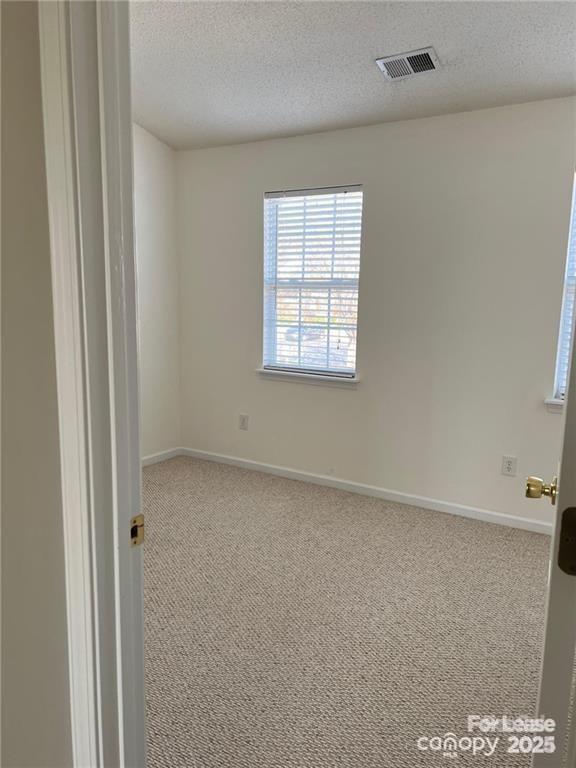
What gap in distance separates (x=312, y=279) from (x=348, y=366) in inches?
26.2

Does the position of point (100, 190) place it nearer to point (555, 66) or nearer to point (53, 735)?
point (53, 735)

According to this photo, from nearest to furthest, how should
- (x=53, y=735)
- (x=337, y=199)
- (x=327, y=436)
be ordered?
(x=53, y=735), (x=337, y=199), (x=327, y=436)

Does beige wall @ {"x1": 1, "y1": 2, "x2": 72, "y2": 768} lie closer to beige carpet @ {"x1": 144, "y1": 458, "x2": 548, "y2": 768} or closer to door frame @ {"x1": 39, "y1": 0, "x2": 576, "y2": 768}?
door frame @ {"x1": 39, "y1": 0, "x2": 576, "y2": 768}

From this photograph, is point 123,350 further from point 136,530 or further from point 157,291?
point 157,291

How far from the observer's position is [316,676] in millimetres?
1692

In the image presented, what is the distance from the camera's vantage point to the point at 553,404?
2.68 m

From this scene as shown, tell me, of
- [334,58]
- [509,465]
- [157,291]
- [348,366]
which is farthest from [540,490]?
[157,291]

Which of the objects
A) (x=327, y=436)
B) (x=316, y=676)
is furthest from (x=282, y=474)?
(x=316, y=676)

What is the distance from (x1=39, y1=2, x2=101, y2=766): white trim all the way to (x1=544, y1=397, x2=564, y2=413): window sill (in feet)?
8.66

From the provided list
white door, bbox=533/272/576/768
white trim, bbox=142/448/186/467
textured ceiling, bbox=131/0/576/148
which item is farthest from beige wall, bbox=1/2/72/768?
white trim, bbox=142/448/186/467

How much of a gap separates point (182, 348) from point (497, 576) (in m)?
2.81

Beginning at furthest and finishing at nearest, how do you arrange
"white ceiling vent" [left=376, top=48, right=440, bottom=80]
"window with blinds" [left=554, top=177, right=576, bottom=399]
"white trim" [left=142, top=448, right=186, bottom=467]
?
"white trim" [left=142, top=448, right=186, bottom=467] < "window with blinds" [left=554, top=177, right=576, bottom=399] < "white ceiling vent" [left=376, top=48, right=440, bottom=80]

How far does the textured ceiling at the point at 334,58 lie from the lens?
2016 millimetres

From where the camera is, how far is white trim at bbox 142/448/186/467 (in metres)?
3.81
